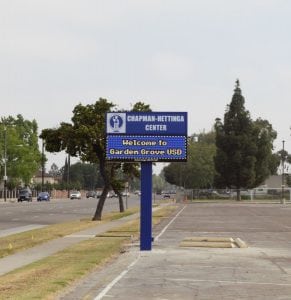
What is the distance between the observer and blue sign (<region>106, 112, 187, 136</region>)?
22594 mm

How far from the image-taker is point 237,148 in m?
110

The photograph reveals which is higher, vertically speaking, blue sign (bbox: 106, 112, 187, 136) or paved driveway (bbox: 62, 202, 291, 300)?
blue sign (bbox: 106, 112, 187, 136)

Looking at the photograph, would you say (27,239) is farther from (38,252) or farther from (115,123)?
(115,123)

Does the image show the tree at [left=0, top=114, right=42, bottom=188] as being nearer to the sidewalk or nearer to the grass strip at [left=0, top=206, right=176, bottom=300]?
the sidewalk

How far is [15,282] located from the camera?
46.7ft

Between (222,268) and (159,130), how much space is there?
6.48m

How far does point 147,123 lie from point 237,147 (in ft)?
292

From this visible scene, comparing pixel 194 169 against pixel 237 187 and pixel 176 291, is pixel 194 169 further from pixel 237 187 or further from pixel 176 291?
pixel 176 291

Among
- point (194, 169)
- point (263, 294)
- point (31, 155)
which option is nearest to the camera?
point (263, 294)

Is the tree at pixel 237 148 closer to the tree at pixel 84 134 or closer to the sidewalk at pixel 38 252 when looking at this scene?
the tree at pixel 84 134

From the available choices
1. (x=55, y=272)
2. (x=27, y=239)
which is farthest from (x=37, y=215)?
(x=55, y=272)

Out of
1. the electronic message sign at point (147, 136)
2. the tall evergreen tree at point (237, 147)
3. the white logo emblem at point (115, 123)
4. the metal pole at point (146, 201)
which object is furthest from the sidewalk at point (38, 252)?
the tall evergreen tree at point (237, 147)

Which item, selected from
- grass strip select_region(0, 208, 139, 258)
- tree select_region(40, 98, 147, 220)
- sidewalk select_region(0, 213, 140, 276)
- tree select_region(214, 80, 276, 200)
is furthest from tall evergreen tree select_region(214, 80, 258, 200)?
sidewalk select_region(0, 213, 140, 276)

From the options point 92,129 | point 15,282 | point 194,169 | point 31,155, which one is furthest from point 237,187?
point 15,282
